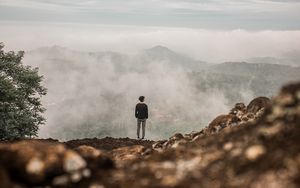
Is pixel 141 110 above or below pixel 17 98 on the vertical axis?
below

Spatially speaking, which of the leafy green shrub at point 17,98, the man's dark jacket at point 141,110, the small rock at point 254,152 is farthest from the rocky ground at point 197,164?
the man's dark jacket at point 141,110

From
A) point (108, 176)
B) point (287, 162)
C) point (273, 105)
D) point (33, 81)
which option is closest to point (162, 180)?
point (108, 176)

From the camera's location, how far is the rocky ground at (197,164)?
6863 millimetres

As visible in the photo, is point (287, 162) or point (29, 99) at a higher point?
point (29, 99)

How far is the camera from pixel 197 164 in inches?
316

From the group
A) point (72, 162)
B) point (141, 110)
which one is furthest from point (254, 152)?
point (141, 110)

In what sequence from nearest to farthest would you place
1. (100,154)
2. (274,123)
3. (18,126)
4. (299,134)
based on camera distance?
1. (299,134)
2. (274,123)
3. (100,154)
4. (18,126)

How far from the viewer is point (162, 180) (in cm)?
748

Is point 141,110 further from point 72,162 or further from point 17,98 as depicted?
point 72,162

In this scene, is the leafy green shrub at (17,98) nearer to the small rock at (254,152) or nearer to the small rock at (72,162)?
the small rock at (72,162)

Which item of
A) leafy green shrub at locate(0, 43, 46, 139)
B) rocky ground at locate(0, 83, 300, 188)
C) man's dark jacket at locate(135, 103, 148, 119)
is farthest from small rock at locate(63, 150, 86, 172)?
man's dark jacket at locate(135, 103, 148, 119)

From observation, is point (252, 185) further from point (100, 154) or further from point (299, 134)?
point (100, 154)

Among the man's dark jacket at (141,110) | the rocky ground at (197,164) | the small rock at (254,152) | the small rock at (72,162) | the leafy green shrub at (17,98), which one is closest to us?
the rocky ground at (197,164)

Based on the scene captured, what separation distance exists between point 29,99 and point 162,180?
108 feet
